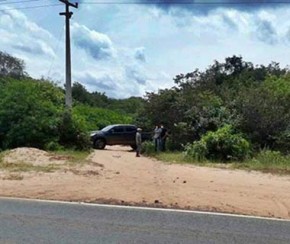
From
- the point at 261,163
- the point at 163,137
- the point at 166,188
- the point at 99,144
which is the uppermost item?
the point at 163,137

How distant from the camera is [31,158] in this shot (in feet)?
68.5

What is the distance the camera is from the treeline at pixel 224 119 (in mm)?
22891

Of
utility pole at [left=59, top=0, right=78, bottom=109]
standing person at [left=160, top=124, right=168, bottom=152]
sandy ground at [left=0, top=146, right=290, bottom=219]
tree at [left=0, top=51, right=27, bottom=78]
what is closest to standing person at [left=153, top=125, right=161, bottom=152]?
standing person at [left=160, top=124, right=168, bottom=152]

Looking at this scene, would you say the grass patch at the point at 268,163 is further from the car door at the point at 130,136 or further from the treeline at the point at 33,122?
the car door at the point at 130,136

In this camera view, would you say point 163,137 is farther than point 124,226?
Yes

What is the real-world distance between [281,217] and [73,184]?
5.86m

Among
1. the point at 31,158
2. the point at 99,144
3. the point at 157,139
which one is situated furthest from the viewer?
the point at 99,144

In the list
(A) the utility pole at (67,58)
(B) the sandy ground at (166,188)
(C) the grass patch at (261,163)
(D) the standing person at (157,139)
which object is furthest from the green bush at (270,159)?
(A) the utility pole at (67,58)

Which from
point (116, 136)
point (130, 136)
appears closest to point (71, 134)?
point (116, 136)

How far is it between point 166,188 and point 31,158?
925 centimetres

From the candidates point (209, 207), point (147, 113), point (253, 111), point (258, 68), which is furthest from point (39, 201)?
point (258, 68)

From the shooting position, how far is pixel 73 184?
1355cm

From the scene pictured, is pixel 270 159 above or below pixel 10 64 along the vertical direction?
below

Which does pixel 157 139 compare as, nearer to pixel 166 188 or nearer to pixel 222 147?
pixel 222 147
